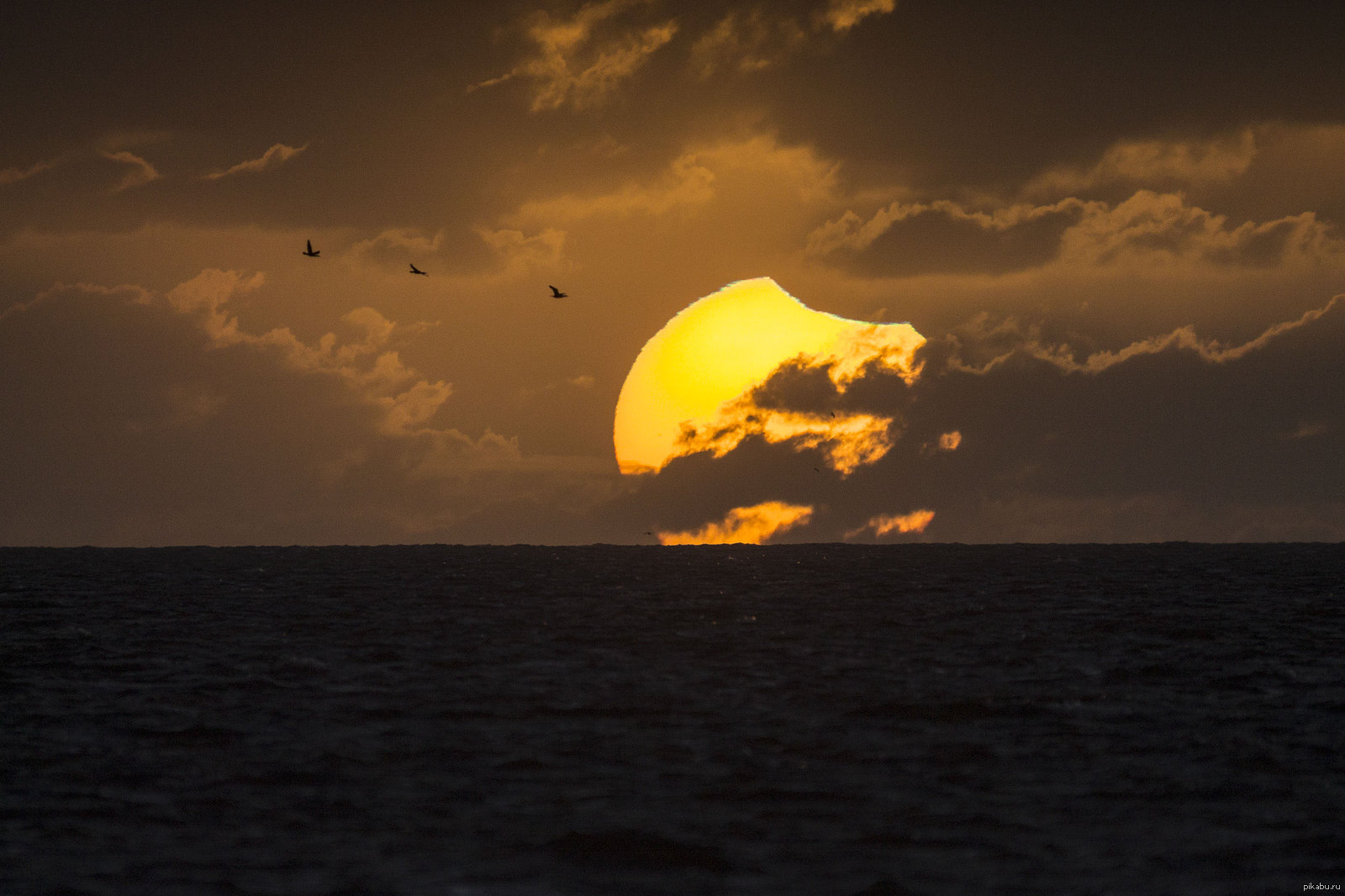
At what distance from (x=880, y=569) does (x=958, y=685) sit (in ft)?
282

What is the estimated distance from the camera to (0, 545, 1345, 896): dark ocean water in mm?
17547

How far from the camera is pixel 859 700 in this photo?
30.9m

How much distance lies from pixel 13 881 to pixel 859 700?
63.9ft

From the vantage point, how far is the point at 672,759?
24.1 meters

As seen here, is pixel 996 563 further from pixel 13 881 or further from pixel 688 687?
pixel 13 881

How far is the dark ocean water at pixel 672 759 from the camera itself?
17547 millimetres

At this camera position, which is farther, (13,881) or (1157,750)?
(1157,750)

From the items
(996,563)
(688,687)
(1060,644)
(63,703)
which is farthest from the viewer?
(996,563)

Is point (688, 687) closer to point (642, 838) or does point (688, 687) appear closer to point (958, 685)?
point (958, 685)

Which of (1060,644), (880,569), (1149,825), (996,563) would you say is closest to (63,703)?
(1149,825)

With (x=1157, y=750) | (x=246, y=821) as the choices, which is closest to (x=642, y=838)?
(x=246, y=821)

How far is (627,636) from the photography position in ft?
154

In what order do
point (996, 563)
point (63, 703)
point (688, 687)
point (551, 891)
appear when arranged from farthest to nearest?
point (996, 563) → point (688, 687) → point (63, 703) → point (551, 891)

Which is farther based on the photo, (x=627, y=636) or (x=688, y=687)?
(x=627, y=636)
